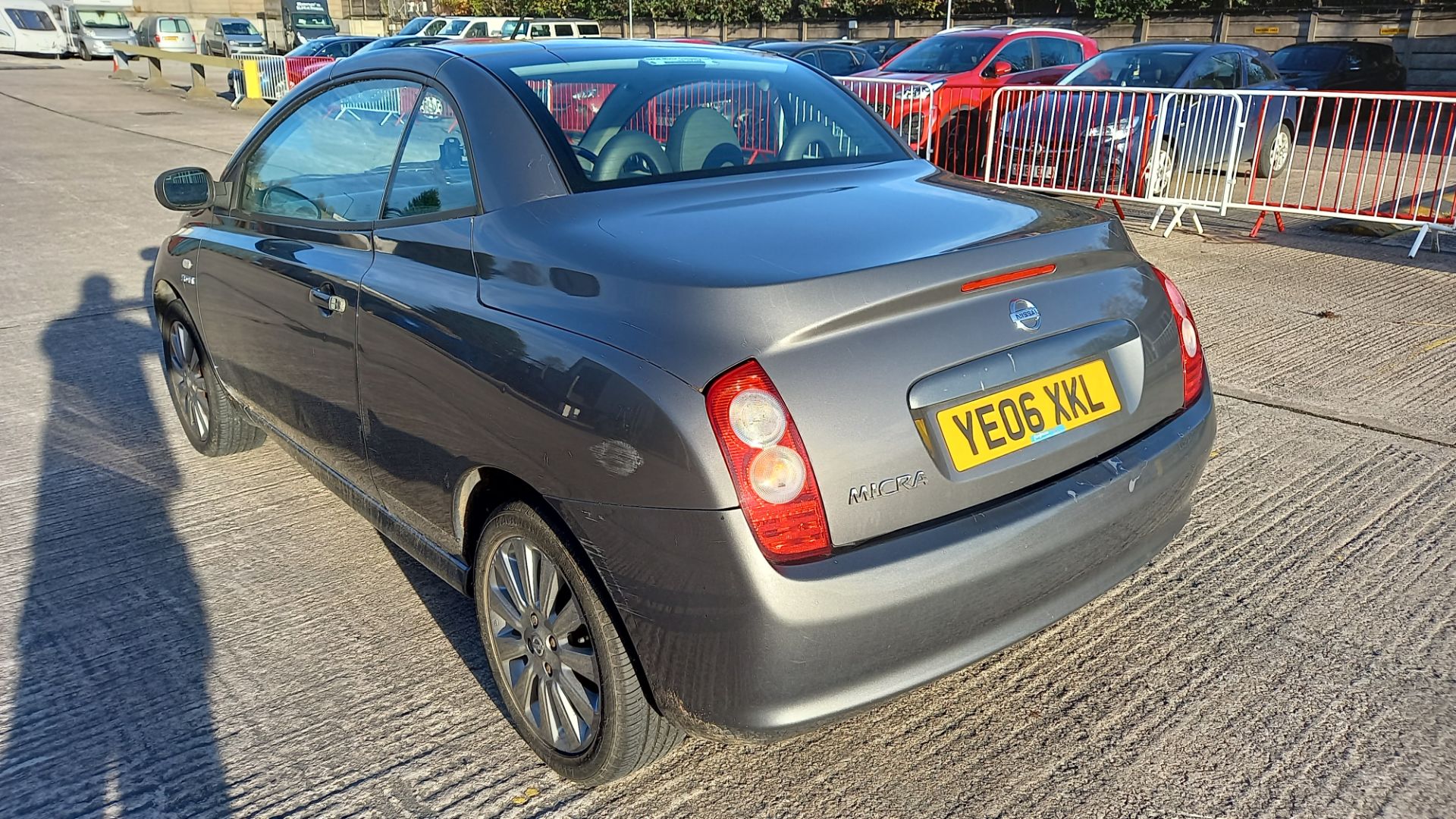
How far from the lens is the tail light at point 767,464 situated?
2.03m

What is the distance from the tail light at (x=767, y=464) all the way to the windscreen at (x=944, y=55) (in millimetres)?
12337

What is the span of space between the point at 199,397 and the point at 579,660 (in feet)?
9.40

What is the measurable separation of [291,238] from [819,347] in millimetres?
2051

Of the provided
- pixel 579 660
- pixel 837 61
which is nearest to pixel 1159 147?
pixel 579 660

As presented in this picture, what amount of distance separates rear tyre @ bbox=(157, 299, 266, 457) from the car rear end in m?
2.68

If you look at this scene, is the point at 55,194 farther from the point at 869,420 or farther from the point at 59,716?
the point at 869,420

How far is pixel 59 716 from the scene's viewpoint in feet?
9.27

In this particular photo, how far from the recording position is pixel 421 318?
2.71m

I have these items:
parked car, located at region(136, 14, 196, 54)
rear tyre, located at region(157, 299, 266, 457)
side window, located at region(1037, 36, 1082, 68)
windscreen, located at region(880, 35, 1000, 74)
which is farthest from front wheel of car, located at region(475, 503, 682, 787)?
parked car, located at region(136, 14, 196, 54)

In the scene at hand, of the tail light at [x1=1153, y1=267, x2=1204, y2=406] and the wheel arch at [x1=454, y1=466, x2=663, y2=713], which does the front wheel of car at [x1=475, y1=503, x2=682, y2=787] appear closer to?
the wheel arch at [x1=454, y1=466, x2=663, y2=713]

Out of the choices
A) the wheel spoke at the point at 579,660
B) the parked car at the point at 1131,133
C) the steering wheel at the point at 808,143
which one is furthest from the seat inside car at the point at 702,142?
the parked car at the point at 1131,133

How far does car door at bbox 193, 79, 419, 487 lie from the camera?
123 inches

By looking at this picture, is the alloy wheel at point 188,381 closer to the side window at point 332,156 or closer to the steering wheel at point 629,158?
the side window at point 332,156

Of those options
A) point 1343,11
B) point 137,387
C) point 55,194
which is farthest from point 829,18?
point 137,387
